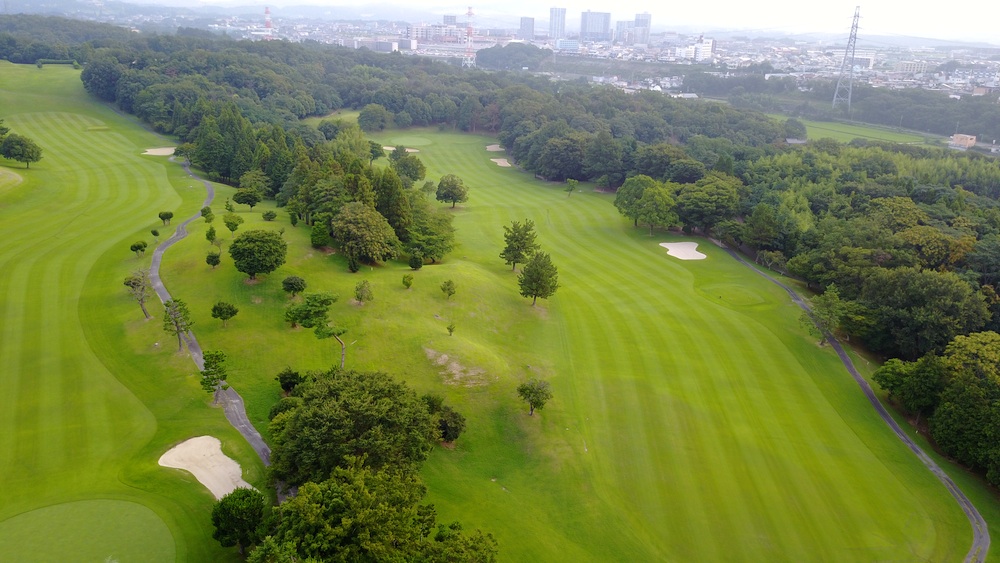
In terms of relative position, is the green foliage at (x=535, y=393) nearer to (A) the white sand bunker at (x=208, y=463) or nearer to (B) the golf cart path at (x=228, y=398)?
(B) the golf cart path at (x=228, y=398)

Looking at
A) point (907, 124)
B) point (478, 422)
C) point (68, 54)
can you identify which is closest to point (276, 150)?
point (478, 422)

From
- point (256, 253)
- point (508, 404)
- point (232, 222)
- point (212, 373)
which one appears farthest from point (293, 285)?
point (508, 404)

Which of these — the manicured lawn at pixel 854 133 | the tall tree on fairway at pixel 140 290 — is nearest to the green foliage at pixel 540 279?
the tall tree on fairway at pixel 140 290

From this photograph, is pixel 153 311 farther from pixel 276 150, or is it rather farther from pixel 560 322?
pixel 276 150

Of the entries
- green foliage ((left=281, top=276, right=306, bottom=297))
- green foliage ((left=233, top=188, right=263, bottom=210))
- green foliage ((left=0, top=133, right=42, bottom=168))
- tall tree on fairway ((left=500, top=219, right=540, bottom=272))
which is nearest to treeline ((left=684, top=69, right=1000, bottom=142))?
tall tree on fairway ((left=500, top=219, right=540, bottom=272))

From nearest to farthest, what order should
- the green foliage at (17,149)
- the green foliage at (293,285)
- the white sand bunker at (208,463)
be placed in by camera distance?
the white sand bunker at (208,463), the green foliage at (293,285), the green foliage at (17,149)

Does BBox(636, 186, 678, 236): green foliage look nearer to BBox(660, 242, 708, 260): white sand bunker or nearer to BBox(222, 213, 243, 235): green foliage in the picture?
BBox(660, 242, 708, 260): white sand bunker
